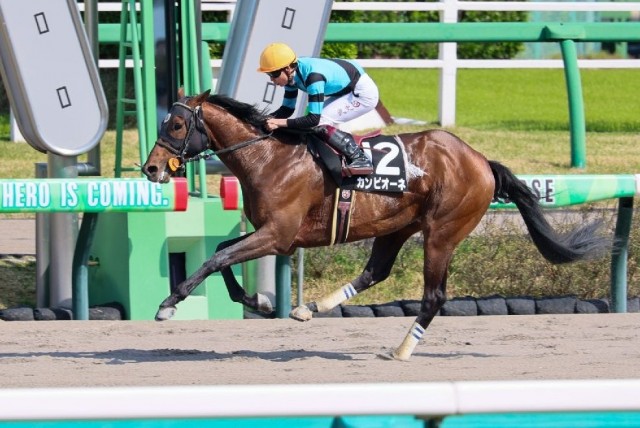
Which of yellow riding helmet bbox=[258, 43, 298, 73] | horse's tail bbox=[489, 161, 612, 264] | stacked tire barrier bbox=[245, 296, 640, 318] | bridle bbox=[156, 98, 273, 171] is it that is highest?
yellow riding helmet bbox=[258, 43, 298, 73]

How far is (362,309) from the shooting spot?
786 cm

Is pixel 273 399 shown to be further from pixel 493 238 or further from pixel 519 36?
pixel 519 36

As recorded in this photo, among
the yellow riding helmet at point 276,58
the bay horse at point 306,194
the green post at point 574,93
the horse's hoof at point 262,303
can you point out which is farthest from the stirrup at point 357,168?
the green post at point 574,93

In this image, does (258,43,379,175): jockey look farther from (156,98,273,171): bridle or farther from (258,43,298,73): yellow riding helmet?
(156,98,273,171): bridle

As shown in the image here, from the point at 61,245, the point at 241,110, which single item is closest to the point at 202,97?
the point at 241,110

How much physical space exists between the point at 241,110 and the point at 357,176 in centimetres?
70

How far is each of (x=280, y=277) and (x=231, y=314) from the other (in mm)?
481

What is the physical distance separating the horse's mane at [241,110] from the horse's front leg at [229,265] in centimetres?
62

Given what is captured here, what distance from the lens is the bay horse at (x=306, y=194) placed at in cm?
622

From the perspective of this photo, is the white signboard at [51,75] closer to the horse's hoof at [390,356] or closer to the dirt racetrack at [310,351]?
the dirt racetrack at [310,351]

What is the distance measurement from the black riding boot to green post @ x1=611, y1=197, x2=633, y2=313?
218cm

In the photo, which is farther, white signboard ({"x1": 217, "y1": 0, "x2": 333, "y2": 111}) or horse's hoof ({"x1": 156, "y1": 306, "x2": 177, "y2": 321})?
white signboard ({"x1": 217, "y1": 0, "x2": 333, "y2": 111})

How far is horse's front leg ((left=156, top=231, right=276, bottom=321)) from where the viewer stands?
6.02m

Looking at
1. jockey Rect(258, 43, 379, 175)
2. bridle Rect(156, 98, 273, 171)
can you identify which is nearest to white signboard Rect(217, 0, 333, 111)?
jockey Rect(258, 43, 379, 175)
